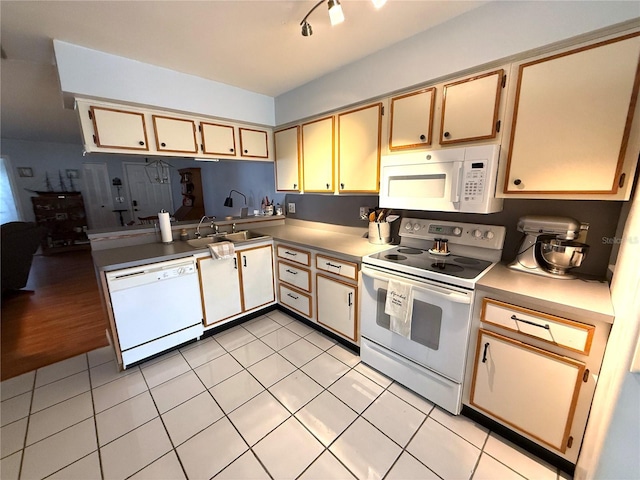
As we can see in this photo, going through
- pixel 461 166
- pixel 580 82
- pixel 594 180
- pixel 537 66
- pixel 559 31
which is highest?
pixel 559 31

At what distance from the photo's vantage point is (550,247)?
1.44 m

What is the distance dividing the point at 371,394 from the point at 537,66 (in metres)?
2.16

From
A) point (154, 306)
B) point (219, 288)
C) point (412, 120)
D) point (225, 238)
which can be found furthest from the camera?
point (225, 238)

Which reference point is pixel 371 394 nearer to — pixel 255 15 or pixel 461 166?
pixel 461 166

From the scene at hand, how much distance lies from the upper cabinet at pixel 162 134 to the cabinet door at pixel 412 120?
1.59 m

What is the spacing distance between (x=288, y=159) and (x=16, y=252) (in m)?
3.90

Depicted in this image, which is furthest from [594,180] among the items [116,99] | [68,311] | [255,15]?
[68,311]

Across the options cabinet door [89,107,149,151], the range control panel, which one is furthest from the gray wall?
cabinet door [89,107,149,151]

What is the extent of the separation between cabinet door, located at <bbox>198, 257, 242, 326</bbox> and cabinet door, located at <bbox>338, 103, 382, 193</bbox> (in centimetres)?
130

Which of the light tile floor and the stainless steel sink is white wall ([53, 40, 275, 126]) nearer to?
the stainless steel sink

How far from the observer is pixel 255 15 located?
151 centimetres

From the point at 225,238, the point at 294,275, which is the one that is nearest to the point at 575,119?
the point at 294,275

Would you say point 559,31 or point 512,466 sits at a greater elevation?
point 559,31

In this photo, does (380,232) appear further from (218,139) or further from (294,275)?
(218,139)
